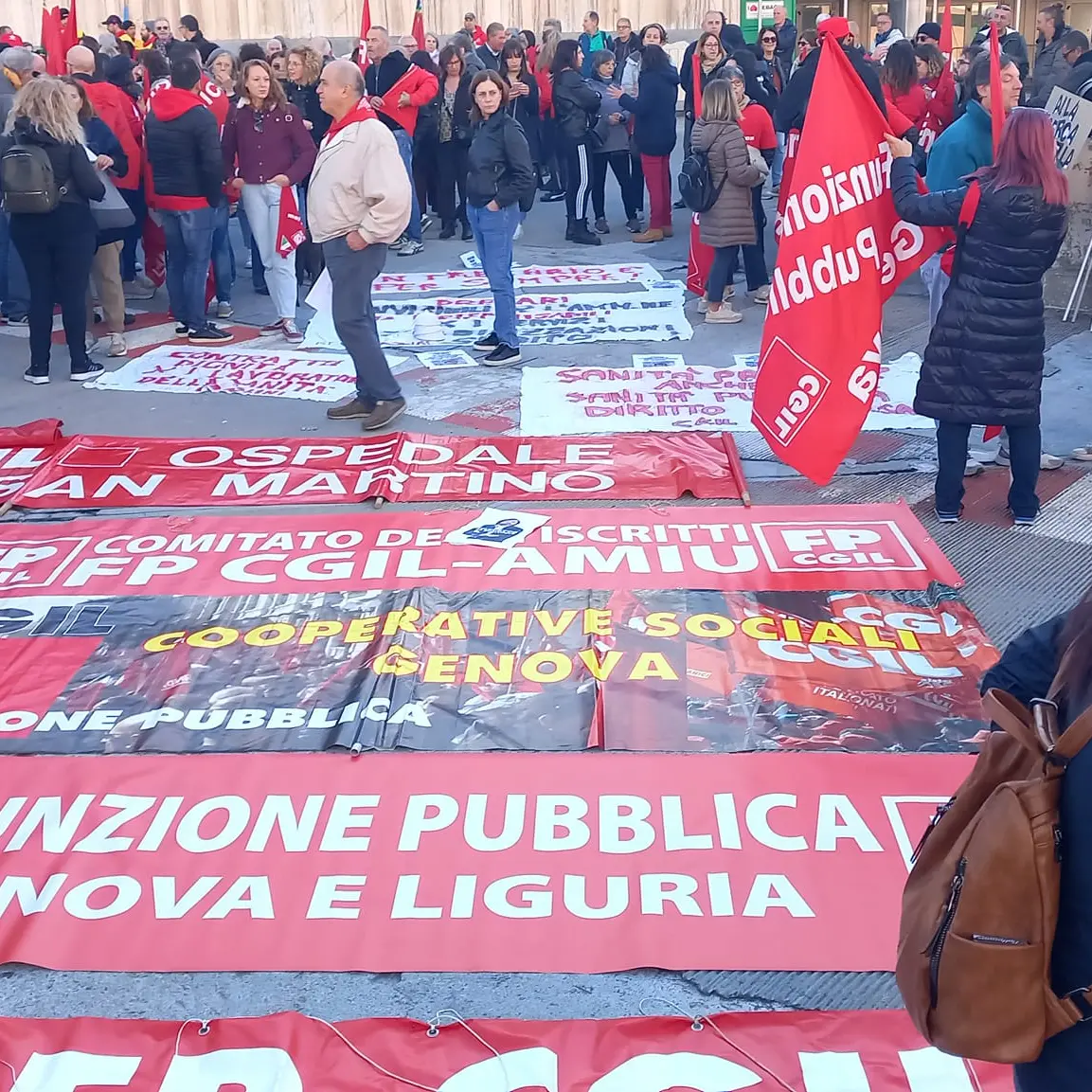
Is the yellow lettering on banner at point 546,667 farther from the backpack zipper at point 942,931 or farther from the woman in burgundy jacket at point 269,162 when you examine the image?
the woman in burgundy jacket at point 269,162

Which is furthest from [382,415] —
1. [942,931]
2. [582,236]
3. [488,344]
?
[942,931]

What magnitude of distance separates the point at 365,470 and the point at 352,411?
3.24ft

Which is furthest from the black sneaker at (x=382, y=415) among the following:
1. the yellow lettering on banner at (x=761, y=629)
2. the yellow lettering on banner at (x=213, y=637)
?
the yellow lettering on banner at (x=761, y=629)

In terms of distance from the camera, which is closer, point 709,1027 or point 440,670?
point 709,1027

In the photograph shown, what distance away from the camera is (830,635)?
465cm

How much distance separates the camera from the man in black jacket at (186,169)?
27.8ft

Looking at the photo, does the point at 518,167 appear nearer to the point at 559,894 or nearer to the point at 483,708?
the point at 483,708

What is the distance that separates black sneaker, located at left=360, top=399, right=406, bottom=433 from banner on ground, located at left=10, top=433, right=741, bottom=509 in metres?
0.25

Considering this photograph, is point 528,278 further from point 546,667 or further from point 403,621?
point 546,667

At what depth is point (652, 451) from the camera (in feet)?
21.4

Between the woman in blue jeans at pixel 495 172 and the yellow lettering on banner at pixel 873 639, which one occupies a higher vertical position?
the woman in blue jeans at pixel 495 172

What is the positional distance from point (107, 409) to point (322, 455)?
5.79 feet

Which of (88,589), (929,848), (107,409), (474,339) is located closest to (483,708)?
→ (88,589)

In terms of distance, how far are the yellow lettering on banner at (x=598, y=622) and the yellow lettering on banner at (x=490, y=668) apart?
0.33 metres
